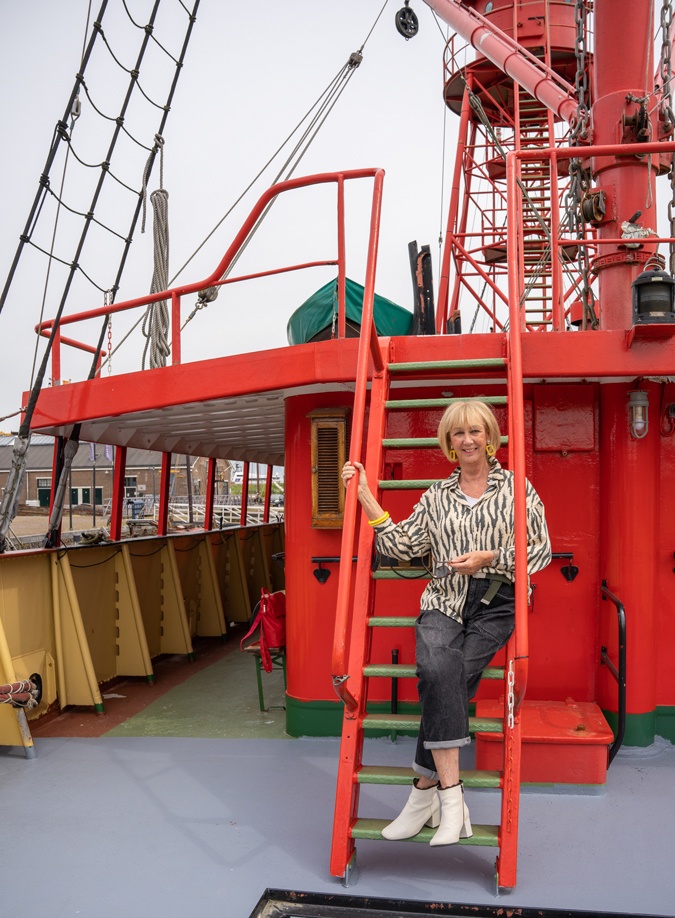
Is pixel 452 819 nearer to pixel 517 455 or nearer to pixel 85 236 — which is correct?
pixel 517 455

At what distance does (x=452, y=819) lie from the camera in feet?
10.5

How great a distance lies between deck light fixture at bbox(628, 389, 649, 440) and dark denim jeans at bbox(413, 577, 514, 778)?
6.62ft

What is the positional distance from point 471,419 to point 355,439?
572mm

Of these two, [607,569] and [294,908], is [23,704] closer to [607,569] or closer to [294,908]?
[294,908]

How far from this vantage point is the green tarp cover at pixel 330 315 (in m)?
6.54

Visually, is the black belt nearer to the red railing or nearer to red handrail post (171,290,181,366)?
the red railing

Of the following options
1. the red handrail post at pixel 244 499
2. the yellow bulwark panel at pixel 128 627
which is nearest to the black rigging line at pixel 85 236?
the yellow bulwark panel at pixel 128 627

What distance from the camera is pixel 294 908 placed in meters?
3.11

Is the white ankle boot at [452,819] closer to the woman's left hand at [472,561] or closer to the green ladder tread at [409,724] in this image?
the green ladder tread at [409,724]

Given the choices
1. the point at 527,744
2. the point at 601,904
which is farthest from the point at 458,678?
the point at 527,744

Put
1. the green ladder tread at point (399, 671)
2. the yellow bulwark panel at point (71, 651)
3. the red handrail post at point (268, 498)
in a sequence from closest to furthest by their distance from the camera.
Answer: the green ladder tread at point (399, 671) → the yellow bulwark panel at point (71, 651) → the red handrail post at point (268, 498)

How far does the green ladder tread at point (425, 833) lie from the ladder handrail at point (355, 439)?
516 mm

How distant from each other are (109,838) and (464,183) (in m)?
10.5

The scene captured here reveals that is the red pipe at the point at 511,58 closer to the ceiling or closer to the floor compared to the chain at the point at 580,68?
closer to the ceiling
